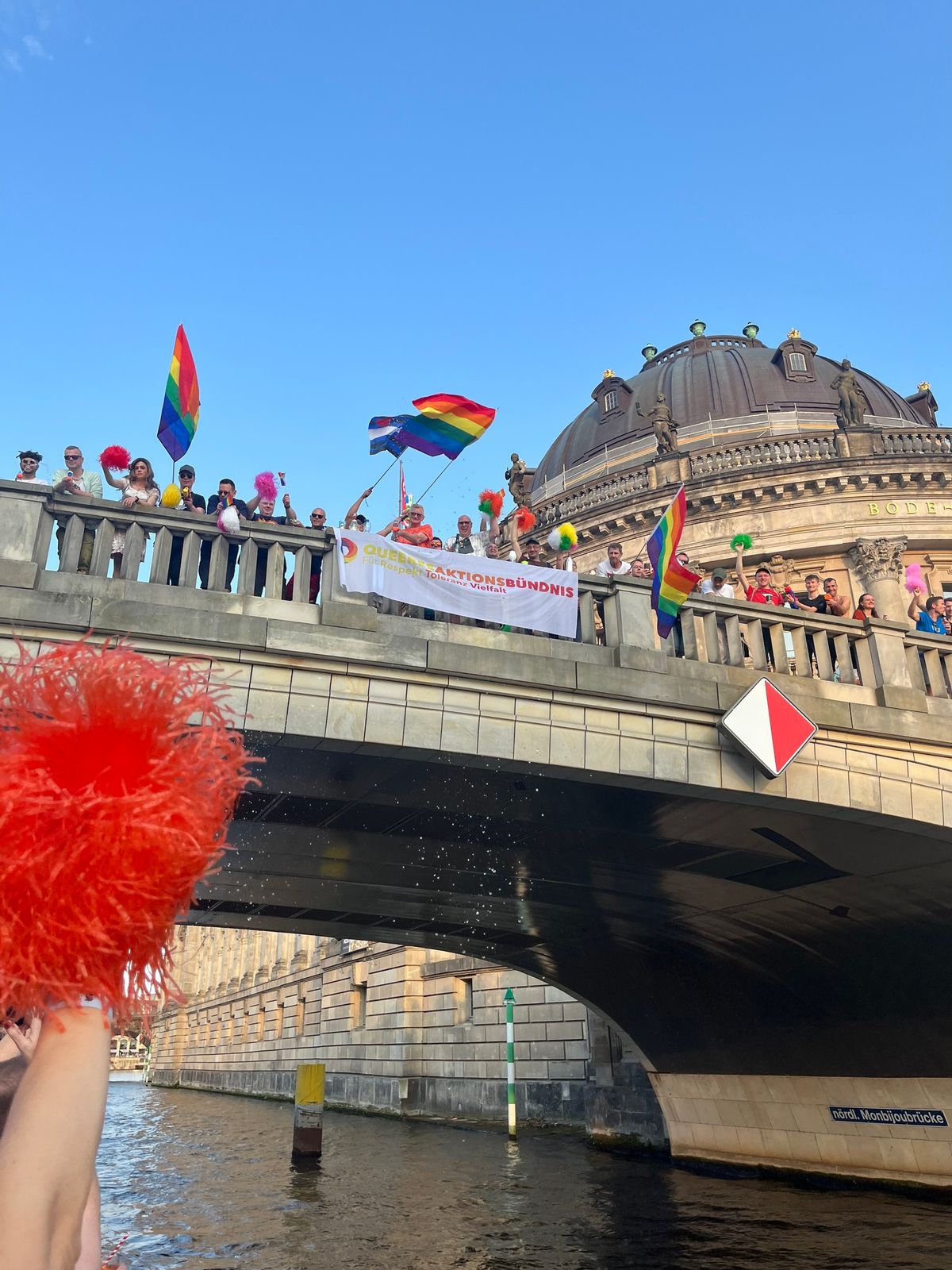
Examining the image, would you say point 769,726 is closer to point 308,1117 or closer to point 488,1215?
point 488,1215

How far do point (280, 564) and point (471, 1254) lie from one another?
7741 mm

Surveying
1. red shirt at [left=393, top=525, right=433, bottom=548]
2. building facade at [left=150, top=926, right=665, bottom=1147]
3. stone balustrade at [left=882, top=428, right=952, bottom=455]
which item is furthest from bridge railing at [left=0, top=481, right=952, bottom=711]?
stone balustrade at [left=882, top=428, right=952, bottom=455]

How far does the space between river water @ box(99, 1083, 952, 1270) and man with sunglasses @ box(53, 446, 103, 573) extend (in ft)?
23.4

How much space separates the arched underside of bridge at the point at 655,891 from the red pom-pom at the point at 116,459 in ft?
11.7

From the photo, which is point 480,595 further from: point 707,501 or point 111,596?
point 707,501

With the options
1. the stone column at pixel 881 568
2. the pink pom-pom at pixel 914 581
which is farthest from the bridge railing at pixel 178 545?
the stone column at pixel 881 568

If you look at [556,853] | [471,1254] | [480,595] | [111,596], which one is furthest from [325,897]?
[111,596]

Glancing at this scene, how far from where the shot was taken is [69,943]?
166 centimetres

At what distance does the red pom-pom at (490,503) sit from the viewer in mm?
13844

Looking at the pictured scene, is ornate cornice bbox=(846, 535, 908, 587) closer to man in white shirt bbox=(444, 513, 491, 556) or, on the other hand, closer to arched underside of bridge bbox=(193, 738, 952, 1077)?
arched underside of bridge bbox=(193, 738, 952, 1077)

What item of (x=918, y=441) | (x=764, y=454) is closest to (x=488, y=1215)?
(x=764, y=454)

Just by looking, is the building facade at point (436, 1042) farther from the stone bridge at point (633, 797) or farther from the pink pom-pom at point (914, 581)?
the pink pom-pom at point (914, 581)

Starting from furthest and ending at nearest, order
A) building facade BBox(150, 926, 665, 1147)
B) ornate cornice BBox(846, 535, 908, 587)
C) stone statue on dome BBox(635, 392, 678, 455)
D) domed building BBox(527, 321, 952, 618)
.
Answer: stone statue on dome BBox(635, 392, 678, 455) < domed building BBox(527, 321, 952, 618) < ornate cornice BBox(846, 535, 908, 587) < building facade BBox(150, 926, 665, 1147)

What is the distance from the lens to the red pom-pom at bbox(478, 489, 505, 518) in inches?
545
